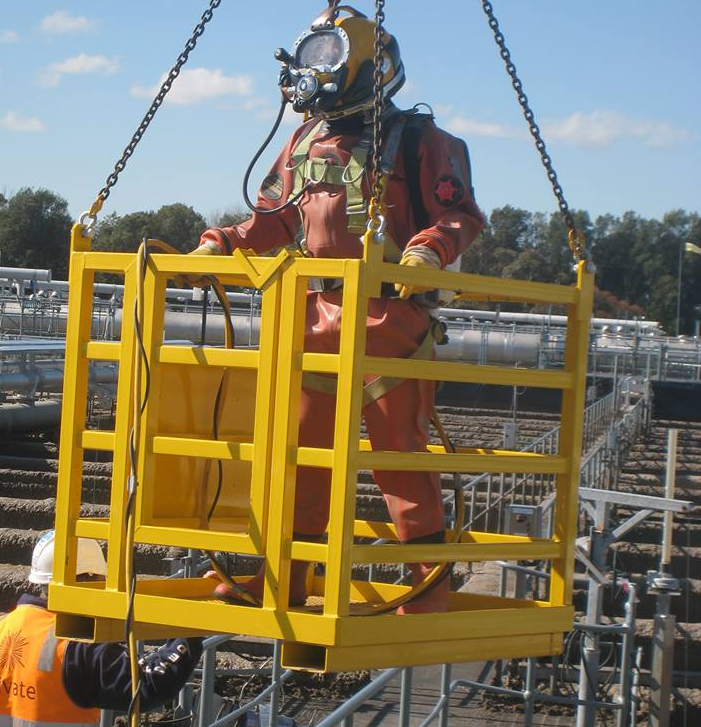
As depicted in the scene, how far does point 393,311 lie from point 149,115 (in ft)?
3.05

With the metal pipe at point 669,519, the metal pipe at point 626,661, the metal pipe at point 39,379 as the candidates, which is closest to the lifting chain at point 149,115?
the metal pipe at point 626,661

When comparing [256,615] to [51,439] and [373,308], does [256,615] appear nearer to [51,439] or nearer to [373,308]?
[373,308]

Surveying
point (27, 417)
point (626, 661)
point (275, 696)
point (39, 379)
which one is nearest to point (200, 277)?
point (275, 696)

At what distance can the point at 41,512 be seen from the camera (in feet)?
38.7

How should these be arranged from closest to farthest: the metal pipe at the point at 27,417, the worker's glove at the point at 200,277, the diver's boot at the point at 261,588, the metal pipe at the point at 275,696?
the diver's boot at the point at 261,588 → the worker's glove at the point at 200,277 → the metal pipe at the point at 275,696 → the metal pipe at the point at 27,417

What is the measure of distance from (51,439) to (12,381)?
164cm

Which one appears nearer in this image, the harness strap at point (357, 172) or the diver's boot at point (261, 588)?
the diver's boot at point (261, 588)

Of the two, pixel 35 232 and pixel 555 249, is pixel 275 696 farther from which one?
pixel 555 249

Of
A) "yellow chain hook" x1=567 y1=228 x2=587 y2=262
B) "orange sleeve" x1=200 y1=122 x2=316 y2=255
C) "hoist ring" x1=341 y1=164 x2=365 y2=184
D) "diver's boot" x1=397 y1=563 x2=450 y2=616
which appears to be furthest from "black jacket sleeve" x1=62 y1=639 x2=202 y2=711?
"yellow chain hook" x1=567 y1=228 x2=587 y2=262

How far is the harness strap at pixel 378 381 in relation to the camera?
3.36 meters

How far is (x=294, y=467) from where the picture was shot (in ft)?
9.95

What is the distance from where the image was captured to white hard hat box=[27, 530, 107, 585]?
381 centimetres

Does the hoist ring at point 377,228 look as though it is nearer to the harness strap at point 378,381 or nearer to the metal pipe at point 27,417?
the harness strap at point 378,381

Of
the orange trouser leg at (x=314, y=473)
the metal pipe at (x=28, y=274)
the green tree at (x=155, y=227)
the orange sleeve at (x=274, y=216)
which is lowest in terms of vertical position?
the orange trouser leg at (x=314, y=473)
